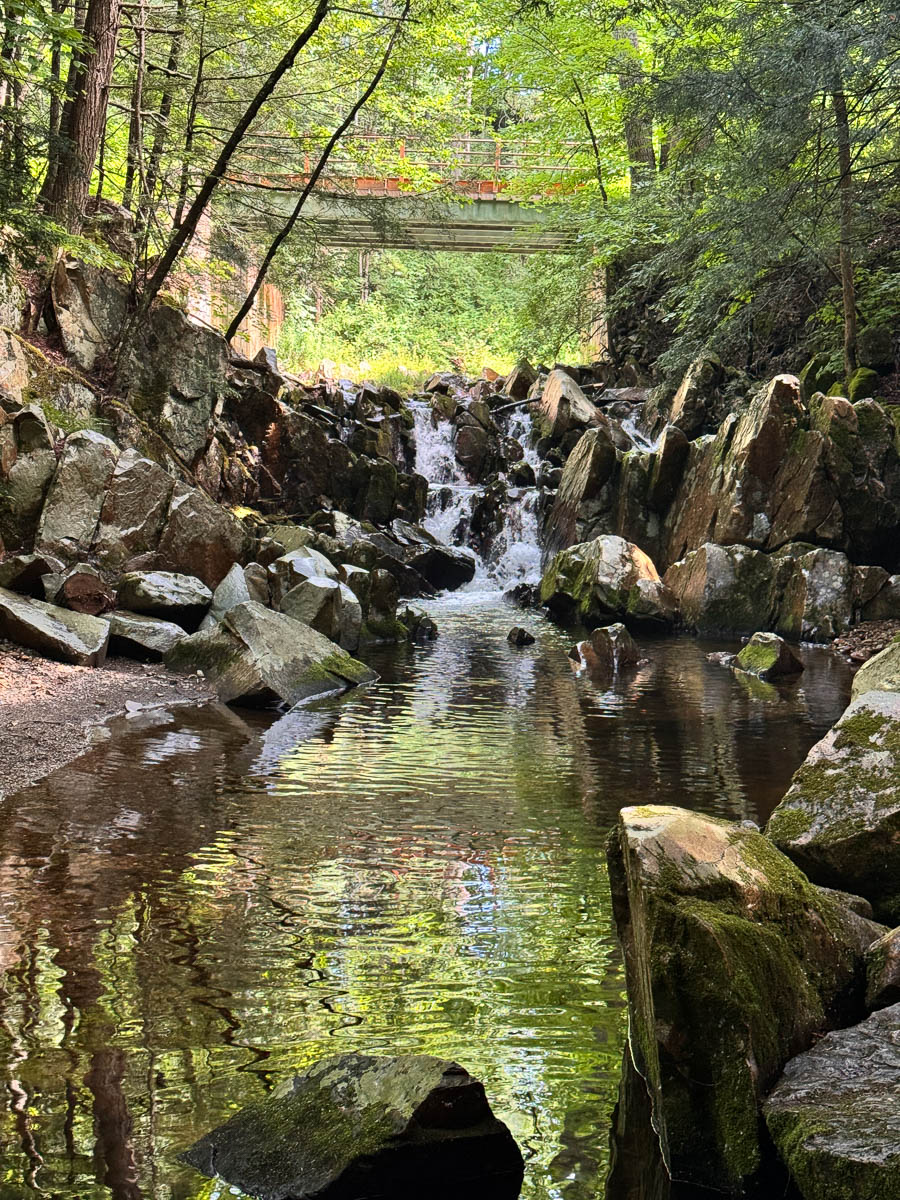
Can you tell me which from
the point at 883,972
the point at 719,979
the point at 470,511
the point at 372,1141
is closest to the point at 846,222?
the point at 470,511

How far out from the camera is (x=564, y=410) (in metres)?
24.4

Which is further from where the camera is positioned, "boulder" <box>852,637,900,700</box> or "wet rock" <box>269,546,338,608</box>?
"wet rock" <box>269,546,338,608</box>

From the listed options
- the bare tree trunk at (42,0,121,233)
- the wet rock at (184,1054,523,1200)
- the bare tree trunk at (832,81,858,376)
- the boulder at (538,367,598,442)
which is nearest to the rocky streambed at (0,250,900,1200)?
the wet rock at (184,1054,523,1200)

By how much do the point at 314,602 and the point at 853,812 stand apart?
9.45 meters

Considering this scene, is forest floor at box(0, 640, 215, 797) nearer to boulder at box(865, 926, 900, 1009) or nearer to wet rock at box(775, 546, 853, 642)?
boulder at box(865, 926, 900, 1009)

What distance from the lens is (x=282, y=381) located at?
22.2 metres

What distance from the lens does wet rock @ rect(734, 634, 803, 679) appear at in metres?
13.3

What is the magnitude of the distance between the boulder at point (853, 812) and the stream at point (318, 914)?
3.27ft

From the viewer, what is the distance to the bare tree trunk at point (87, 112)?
14.9 m

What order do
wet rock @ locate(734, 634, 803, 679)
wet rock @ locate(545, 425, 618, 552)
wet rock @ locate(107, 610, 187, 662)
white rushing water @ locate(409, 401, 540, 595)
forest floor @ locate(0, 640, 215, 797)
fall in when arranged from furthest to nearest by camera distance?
white rushing water @ locate(409, 401, 540, 595), wet rock @ locate(545, 425, 618, 552), wet rock @ locate(734, 634, 803, 679), wet rock @ locate(107, 610, 187, 662), forest floor @ locate(0, 640, 215, 797)

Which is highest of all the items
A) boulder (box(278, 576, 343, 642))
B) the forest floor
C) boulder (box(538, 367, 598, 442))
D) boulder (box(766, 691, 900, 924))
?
boulder (box(538, 367, 598, 442))

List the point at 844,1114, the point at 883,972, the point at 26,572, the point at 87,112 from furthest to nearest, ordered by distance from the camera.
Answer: the point at 87,112 → the point at 26,572 → the point at 883,972 → the point at 844,1114

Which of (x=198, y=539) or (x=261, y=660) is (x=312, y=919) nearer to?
(x=261, y=660)

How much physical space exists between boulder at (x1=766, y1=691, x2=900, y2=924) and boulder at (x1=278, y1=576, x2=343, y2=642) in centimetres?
899
